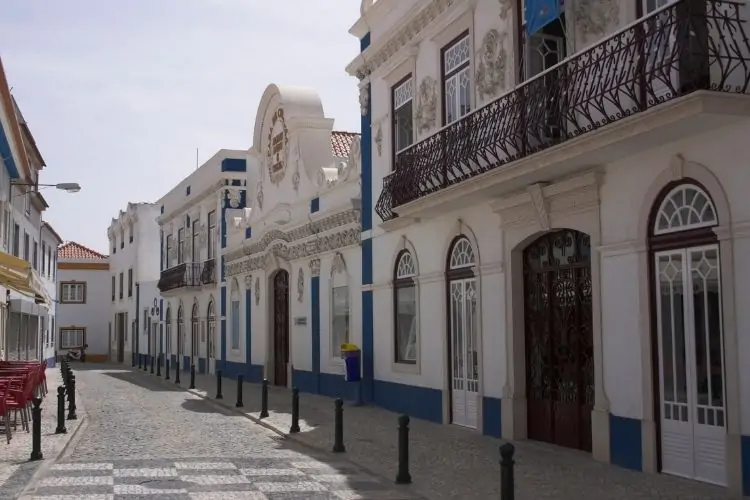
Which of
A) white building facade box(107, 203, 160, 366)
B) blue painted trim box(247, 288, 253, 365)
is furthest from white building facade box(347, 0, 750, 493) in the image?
white building facade box(107, 203, 160, 366)

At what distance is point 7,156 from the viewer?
2109cm

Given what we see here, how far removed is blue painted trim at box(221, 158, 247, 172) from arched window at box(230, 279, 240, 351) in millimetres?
3844

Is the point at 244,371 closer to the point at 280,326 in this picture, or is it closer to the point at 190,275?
the point at 280,326

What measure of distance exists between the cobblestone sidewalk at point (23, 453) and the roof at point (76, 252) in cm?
3970

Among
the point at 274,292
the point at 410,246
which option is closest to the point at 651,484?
the point at 410,246

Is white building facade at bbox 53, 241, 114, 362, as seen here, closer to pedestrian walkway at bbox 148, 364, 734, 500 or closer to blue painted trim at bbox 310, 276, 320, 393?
blue painted trim at bbox 310, 276, 320, 393

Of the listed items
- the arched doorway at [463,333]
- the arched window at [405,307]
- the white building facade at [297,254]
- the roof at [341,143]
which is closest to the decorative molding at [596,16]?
the arched doorway at [463,333]

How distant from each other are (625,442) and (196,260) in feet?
85.0

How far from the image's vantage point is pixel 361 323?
61.1 ft

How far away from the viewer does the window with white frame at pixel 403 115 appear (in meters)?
16.6

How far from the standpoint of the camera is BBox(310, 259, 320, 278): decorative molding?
2145 centimetres

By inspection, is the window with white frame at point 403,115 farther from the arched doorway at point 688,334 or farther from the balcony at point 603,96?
the arched doorway at point 688,334

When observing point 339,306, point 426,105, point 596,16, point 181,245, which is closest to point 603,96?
point 596,16

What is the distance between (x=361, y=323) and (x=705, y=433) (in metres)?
10.2
